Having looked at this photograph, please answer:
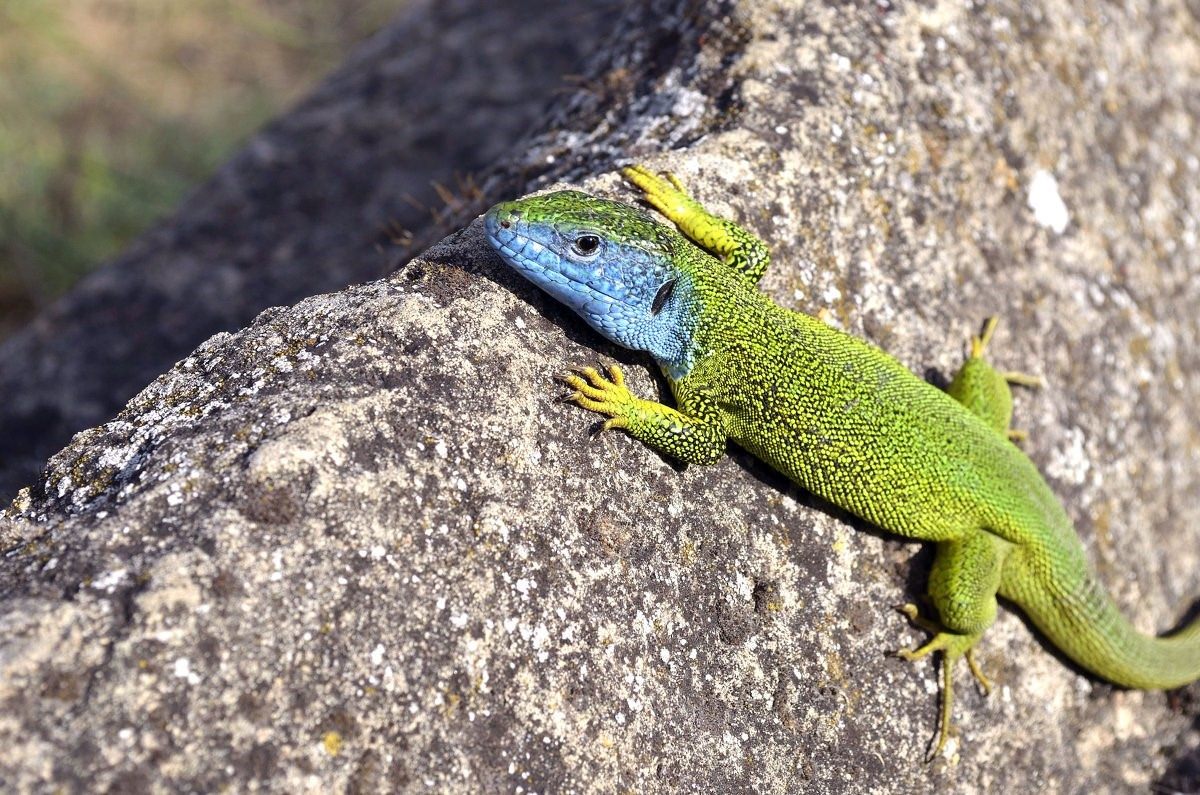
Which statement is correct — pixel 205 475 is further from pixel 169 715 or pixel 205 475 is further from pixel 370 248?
pixel 370 248

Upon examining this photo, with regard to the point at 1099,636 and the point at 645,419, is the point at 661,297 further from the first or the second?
the point at 1099,636

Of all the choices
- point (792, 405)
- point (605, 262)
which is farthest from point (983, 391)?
point (605, 262)

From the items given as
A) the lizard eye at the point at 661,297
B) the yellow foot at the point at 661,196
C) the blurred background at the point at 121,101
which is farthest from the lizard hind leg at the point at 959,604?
the blurred background at the point at 121,101

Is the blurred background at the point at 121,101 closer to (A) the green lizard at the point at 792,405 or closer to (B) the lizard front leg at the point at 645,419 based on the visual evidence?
(A) the green lizard at the point at 792,405

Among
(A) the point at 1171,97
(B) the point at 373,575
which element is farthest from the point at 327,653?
(A) the point at 1171,97

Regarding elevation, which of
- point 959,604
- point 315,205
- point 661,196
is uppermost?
point 661,196
